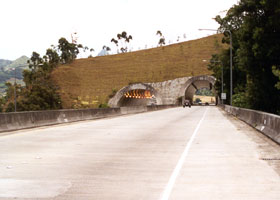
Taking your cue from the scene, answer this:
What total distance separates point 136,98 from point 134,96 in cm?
310

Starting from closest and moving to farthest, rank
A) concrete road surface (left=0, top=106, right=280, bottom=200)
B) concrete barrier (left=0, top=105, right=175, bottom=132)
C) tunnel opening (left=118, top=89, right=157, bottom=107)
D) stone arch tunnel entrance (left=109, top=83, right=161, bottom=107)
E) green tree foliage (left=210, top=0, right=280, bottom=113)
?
concrete road surface (left=0, top=106, right=280, bottom=200), concrete barrier (left=0, top=105, right=175, bottom=132), green tree foliage (left=210, top=0, right=280, bottom=113), stone arch tunnel entrance (left=109, top=83, right=161, bottom=107), tunnel opening (left=118, top=89, right=157, bottom=107)

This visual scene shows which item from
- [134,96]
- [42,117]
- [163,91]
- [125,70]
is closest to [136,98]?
[134,96]

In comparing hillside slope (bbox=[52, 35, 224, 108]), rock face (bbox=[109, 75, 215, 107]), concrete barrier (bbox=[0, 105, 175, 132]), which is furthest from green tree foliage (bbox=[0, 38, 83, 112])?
concrete barrier (bbox=[0, 105, 175, 132])

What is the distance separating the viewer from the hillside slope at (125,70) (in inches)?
4897

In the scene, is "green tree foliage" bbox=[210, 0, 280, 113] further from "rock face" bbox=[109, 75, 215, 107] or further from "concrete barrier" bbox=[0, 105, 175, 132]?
"rock face" bbox=[109, 75, 215, 107]

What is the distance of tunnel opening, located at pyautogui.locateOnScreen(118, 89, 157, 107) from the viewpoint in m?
114

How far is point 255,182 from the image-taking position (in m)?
7.86

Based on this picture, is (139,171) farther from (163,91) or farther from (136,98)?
(136,98)

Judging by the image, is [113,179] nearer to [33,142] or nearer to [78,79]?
[33,142]

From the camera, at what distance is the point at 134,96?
394 ft

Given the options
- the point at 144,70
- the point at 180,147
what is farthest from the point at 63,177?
the point at 144,70

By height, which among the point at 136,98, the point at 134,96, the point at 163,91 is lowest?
the point at 136,98

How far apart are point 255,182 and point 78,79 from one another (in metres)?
130

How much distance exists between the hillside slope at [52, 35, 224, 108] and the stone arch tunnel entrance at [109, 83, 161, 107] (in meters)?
5.95
